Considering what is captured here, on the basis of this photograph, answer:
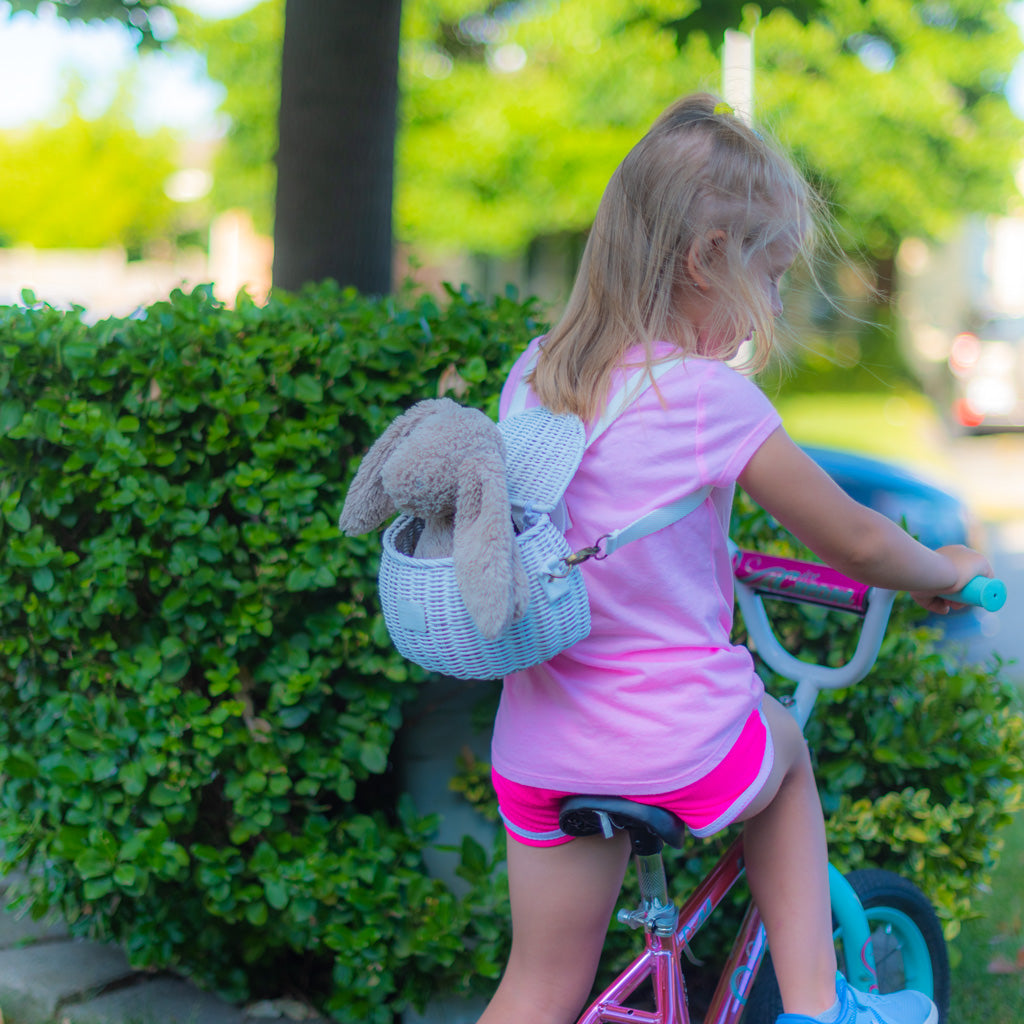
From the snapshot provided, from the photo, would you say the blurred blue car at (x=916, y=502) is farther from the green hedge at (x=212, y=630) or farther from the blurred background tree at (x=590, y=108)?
the blurred background tree at (x=590, y=108)

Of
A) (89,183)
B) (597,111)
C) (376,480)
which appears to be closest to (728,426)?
(376,480)

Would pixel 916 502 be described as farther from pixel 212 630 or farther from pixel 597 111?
pixel 597 111

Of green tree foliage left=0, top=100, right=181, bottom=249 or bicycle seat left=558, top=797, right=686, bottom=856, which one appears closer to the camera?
bicycle seat left=558, top=797, right=686, bottom=856

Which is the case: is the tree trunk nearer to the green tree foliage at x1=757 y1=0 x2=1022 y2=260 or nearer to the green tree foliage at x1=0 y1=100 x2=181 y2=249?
the green tree foliage at x1=757 y1=0 x2=1022 y2=260

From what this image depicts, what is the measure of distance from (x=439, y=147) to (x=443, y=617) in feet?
56.2

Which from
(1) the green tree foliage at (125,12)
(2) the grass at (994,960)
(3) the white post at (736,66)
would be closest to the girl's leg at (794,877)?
(2) the grass at (994,960)

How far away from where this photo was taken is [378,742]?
2.60 metres

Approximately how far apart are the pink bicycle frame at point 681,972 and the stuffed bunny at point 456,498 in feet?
2.65

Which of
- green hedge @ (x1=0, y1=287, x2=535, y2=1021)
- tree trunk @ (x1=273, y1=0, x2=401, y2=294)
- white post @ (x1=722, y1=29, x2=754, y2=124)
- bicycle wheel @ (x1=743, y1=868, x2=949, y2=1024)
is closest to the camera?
bicycle wheel @ (x1=743, y1=868, x2=949, y2=1024)

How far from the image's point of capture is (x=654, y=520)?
1.63m

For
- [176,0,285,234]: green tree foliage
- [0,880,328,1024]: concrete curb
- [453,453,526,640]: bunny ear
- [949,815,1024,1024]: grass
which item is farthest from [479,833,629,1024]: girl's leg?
[176,0,285,234]: green tree foliage

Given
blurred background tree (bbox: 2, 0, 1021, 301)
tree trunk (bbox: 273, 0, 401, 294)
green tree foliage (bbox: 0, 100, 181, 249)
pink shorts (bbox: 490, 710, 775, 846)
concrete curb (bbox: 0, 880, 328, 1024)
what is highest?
green tree foliage (bbox: 0, 100, 181, 249)

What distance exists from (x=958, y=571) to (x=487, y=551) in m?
0.84

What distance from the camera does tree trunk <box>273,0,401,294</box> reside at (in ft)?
11.6
